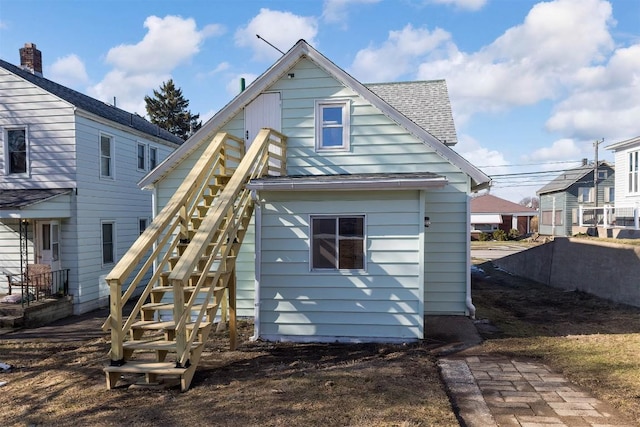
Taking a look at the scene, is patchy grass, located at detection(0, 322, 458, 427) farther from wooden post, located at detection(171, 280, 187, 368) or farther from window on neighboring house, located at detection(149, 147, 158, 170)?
window on neighboring house, located at detection(149, 147, 158, 170)

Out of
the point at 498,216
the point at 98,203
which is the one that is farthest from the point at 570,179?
the point at 98,203

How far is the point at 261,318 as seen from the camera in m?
8.14

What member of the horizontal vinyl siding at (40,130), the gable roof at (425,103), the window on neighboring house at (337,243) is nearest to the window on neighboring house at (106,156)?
the horizontal vinyl siding at (40,130)

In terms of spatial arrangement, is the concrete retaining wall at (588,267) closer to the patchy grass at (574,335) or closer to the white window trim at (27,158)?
the patchy grass at (574,335)

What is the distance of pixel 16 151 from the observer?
1259cm

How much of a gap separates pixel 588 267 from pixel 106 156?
1664cm

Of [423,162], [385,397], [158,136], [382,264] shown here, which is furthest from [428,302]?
[158,136]

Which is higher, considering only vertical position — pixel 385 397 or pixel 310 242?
pixel 310 242

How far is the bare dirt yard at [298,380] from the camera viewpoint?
4.76m

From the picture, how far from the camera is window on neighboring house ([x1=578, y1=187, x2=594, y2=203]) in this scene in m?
33.5

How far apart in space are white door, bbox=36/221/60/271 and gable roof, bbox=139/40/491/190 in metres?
4.41

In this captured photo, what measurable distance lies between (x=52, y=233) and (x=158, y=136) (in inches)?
245

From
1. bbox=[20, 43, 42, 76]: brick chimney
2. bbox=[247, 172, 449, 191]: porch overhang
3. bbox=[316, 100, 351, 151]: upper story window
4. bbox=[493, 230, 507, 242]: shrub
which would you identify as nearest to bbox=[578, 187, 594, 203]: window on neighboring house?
bbox=[493, 230, 507, 242]: shrub

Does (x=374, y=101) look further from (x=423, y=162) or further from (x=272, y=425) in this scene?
(x=272, y=425)
